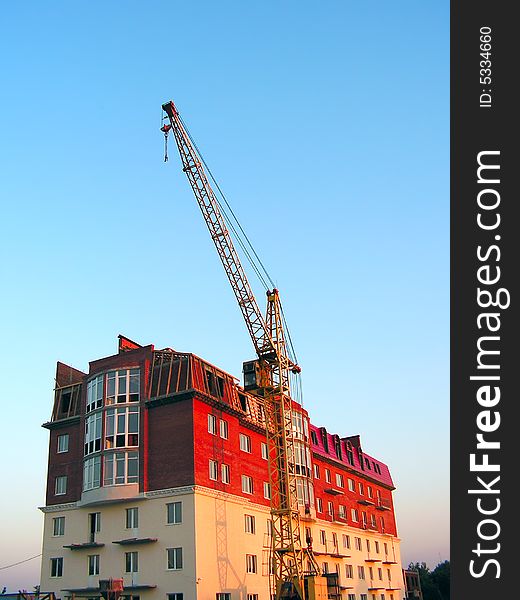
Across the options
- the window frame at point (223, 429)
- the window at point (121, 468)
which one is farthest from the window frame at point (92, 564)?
the window frame at point (223, 429)

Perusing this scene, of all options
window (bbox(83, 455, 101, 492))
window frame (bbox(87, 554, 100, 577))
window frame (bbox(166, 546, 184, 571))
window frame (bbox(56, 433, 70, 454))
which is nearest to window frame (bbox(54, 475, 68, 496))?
window frame (bbox(56, 433, 70, 454))

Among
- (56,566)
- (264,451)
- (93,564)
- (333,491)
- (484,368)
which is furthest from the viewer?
(333,491)

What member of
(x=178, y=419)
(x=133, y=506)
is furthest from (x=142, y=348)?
(x=133, y=506)

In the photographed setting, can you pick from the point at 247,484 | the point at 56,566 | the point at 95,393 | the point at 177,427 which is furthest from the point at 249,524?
the point at 95,393

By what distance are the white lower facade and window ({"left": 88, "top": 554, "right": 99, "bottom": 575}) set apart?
81mm

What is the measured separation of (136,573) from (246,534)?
11223 millimetres

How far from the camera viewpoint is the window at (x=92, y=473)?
58656 mm

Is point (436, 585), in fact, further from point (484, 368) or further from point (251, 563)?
point (484, 368)

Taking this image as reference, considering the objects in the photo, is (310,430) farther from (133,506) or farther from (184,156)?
(184,156)

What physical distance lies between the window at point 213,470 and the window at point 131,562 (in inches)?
348

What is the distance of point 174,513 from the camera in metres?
55.2

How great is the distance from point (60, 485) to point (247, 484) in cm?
1812

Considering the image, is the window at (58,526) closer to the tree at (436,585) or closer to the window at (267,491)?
the window at (267,491)

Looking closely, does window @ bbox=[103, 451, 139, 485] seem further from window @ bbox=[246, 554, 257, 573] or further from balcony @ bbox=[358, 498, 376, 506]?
balcony @ bbox=[358, 498, 376, 506]
